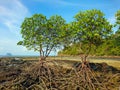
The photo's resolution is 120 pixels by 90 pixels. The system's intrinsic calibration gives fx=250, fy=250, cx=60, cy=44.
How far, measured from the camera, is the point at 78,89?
18453mm

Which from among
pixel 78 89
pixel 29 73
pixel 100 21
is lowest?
pixel 78 89

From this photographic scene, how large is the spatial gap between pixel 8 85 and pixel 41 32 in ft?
40.9

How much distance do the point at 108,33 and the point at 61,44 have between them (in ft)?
18.3

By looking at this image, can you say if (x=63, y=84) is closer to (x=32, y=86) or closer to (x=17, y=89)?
(x=32, y=86)

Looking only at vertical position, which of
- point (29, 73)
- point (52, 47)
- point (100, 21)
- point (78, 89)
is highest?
point (100, 21)

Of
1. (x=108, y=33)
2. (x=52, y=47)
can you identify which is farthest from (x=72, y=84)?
(x=108, y=33)

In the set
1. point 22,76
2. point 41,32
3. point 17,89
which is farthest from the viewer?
point 41,32

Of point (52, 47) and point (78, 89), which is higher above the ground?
point (52, 47)

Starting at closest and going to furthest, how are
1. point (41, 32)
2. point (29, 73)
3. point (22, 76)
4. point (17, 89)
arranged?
point (17, 89), point (22, 76), point (29, 73), point (41, 32)

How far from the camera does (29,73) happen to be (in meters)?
18.9

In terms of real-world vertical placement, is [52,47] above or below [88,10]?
below

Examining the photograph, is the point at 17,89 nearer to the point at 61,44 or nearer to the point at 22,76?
the point at 22,76

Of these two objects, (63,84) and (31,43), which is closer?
(63,84)

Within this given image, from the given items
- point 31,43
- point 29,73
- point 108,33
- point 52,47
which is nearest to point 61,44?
point 52,47
